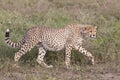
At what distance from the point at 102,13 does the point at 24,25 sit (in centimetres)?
244

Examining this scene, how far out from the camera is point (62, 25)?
10.5 m

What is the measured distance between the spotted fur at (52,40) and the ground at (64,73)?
0.78 feet

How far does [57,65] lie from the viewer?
852cm

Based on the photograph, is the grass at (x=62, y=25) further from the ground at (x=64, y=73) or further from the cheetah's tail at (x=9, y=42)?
the cheetah's tail at (x=9, y=42)

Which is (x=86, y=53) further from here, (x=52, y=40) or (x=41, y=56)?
(x=41, y=56)

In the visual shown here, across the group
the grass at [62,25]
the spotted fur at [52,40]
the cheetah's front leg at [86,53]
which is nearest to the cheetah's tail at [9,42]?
the spotted fur at [52,40]

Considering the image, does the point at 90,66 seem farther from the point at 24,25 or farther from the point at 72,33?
the point at 24,25

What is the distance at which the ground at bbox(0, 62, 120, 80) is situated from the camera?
25.3 feet

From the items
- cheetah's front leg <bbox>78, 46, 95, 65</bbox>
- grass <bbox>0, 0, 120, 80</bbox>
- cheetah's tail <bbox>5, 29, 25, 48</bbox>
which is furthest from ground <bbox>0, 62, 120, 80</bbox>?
cheetah's tail <bbox>5, 29, 25, 48</bbox>

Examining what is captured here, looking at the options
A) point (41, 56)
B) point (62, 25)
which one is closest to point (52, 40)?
point (41, 56)

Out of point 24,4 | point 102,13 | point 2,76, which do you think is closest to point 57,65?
point 2,76

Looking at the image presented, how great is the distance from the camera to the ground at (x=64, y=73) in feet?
25.3

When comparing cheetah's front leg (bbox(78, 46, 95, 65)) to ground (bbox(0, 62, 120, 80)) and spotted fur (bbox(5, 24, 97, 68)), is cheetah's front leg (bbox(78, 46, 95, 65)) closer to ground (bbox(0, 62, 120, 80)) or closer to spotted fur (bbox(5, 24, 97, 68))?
spotted fur (bbox(5, 24, 97, 68))

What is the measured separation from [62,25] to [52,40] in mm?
2034
